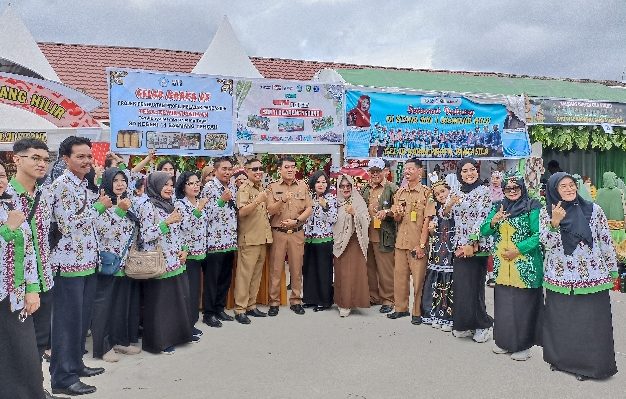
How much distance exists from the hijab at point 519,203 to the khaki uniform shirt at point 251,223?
95.0 inches

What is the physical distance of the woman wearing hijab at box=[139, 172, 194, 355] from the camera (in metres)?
4.45

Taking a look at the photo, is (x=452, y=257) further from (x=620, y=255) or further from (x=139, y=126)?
(x=139, y=126)

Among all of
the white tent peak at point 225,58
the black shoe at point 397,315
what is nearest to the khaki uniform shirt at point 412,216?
the black shoe at point 397,315

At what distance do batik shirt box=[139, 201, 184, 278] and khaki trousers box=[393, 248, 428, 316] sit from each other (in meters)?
2.26

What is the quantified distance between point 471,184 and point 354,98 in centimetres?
356

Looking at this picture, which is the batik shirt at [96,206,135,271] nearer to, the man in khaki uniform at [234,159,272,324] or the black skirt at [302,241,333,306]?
the man in khaki uniform at [234,159,272,324]

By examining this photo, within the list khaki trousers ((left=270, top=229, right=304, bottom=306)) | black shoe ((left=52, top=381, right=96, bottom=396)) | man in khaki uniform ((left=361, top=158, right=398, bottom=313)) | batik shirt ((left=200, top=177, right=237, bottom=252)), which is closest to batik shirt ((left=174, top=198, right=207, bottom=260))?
batik shirt ((left=200, top=177, right=237, bottom=252))

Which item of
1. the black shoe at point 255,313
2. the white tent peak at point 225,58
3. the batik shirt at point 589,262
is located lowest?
the black shoe at point 255,313

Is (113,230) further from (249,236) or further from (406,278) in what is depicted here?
(406,278)

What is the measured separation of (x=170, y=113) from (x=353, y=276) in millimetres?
3296

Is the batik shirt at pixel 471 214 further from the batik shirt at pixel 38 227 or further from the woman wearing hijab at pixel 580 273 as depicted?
the batik shirt at pixel 38 227

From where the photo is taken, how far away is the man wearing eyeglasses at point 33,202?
2.92m

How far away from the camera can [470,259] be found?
15.9 ft

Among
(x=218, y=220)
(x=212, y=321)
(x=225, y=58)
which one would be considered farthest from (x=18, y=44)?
(x=212, y=321)
